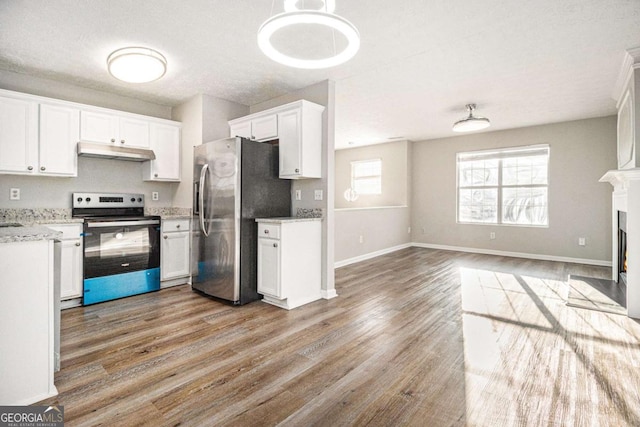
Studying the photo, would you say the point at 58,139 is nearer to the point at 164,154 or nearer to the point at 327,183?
the point at 164,154

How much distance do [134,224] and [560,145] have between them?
269 inches

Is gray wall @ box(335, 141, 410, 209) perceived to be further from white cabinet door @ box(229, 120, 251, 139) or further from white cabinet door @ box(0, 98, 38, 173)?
white cabinet door @ box(0, 98, 38, 173)

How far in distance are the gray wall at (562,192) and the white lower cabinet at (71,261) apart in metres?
6.46

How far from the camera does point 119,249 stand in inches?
136

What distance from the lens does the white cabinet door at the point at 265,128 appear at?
11.8 ft

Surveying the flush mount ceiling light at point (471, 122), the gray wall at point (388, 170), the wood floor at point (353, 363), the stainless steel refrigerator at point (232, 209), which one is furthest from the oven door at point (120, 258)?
the gray wall at point (388, 170)

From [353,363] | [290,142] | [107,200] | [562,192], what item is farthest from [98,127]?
[562,192]

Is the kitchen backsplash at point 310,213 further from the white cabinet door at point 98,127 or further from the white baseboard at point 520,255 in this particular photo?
the white baseboard at point 520,255

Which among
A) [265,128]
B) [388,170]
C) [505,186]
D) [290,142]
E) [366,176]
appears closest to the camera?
[290,142]

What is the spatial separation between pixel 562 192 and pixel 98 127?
7.18m

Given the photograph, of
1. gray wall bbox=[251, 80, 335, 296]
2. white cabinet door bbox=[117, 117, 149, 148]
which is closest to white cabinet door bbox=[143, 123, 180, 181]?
white cabinet door bbox=[117, 117, 149, 148]

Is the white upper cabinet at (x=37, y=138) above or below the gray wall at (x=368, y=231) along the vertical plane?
above

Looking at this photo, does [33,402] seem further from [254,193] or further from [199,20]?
[199,20]

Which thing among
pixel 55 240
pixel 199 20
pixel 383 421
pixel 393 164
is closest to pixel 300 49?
pixel 199 20
